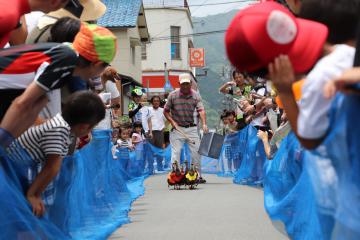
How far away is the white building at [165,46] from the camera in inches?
2243

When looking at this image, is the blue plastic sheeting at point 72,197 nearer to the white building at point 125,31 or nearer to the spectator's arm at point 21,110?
the spectator's arm at point 21,110

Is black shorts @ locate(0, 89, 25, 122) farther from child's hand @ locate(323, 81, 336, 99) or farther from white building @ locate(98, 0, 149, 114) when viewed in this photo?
white building @ locate(98, 0, 149, 114)

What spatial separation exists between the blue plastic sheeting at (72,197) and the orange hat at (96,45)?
683mm

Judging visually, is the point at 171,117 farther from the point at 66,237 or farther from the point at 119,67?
the point at 119,67

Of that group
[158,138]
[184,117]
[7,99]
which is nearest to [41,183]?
[7,99]

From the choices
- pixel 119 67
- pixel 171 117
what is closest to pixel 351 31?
pixel 171 117

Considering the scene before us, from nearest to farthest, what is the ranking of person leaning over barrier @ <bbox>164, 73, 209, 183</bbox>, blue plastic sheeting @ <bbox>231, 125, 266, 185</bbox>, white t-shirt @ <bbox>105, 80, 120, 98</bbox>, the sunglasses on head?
the sunglasses on head → white t-shirt @ <bbox>105, 80, 120, 98</bbox> → blue plastic sheeting @ <bbox>231, 125, 266, 185</bbox> → person leaning over barrier @ <bbox>164, 73, 209, 183</bbox>

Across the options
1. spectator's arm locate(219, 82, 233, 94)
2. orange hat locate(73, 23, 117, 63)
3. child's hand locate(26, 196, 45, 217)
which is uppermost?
orange hat locate(73, 23, 117, 63)

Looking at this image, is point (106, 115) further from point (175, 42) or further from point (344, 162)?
point (175, 42)

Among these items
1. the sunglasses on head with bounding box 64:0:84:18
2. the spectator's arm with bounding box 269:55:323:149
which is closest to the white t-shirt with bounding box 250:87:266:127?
the sunglasses on head with bounding box 64:0:84:18

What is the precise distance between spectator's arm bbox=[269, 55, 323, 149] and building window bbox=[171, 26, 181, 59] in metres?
56.7

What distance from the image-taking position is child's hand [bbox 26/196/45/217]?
3930mm

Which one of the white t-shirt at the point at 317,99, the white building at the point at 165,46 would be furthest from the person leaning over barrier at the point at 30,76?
the white building at the point at 165,46

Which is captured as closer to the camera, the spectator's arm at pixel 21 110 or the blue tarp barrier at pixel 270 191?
the blue tarp barrier at pixel 270 191
